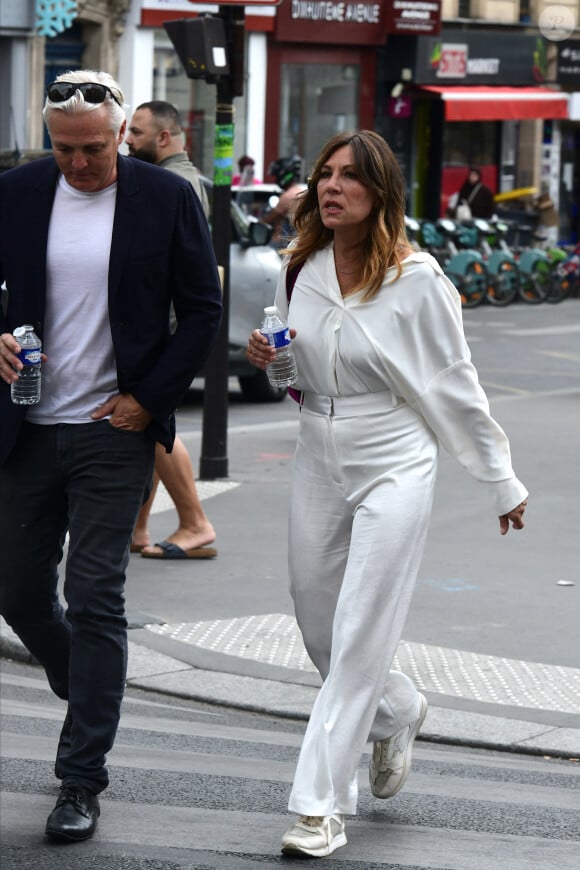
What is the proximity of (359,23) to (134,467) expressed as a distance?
93.7 ft

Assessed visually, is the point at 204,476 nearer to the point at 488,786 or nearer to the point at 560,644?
the point at 560,644

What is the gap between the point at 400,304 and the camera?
4.23 metres

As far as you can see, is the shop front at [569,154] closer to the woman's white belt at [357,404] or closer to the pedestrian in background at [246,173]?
the pedestrian in background at [246,173]

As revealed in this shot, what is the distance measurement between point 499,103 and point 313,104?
3.86 m

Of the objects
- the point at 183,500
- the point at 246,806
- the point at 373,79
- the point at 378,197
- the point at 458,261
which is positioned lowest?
the point at 458,261

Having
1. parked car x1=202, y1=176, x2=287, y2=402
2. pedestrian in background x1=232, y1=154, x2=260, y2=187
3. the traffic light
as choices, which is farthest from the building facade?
the traffic light

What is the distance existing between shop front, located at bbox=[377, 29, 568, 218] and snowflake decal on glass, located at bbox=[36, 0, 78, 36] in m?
8.44

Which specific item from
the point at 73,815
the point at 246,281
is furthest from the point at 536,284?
the point at 73,815

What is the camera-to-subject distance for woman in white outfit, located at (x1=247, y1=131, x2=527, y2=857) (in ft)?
13.7

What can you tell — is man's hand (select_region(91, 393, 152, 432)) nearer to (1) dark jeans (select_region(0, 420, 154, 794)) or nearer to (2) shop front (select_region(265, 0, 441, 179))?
(1) dark jeans (select_region(0, 420, 154, 794))

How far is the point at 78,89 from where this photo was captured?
4.21 metres

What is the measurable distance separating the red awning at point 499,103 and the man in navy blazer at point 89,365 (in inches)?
1125

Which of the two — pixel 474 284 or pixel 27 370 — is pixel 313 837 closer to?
pixel 27 370

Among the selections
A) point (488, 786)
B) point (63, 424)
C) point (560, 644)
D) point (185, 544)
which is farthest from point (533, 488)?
point (63, 424)
